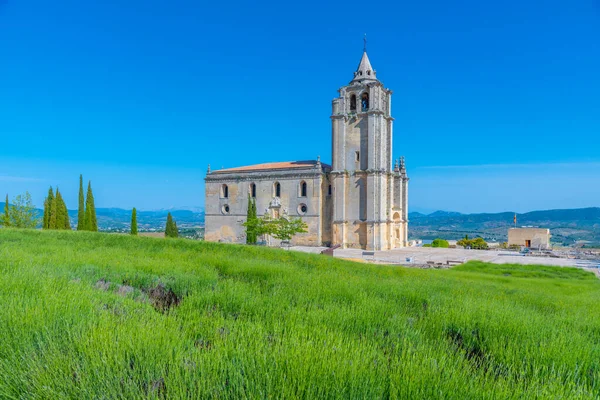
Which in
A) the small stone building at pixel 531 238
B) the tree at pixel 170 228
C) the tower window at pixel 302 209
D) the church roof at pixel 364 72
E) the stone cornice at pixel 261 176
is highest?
the church roof at pixel 364 72

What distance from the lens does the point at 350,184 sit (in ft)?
108

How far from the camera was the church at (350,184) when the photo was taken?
32.0 m

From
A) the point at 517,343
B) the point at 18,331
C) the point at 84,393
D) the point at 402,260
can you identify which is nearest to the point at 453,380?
the point at 517,343

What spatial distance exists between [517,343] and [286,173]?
31.7 m

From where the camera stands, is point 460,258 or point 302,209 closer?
point 460,258

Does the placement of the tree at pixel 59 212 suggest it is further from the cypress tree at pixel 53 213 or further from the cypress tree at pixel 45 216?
the cypress tree at pixel 45 216

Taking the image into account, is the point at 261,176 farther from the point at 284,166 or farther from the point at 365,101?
the point at 365,101

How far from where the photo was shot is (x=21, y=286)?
13.4 feet

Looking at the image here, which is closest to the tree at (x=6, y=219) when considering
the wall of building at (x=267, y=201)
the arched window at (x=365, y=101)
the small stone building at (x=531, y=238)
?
the wall of building at (x=267, y=201)

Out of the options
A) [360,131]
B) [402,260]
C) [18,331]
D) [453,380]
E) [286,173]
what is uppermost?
[360,131]

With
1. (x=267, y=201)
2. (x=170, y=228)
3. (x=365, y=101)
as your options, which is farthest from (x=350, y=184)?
(x=170, y=228)

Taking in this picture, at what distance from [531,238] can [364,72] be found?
25.1m

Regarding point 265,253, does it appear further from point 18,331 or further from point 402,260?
point 402,260

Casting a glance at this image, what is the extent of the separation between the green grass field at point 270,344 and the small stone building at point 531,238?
35.0m
